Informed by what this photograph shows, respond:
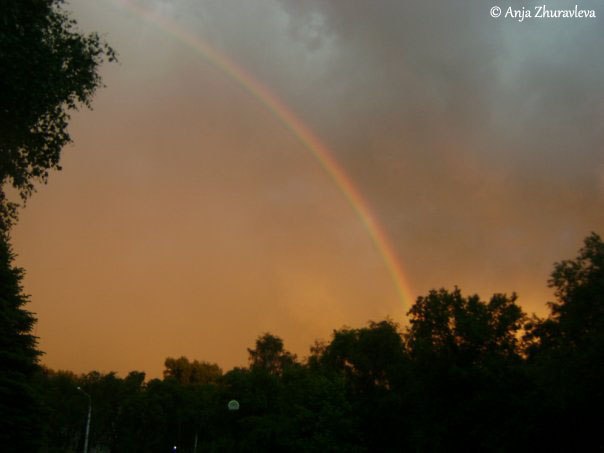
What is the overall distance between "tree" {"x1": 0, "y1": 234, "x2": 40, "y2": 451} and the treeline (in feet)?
10.3

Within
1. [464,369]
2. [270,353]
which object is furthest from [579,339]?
[270,353]

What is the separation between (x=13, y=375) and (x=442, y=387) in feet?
128

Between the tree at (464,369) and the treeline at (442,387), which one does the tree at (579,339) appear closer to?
the treeline at (442,387)

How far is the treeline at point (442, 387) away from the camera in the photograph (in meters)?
41.1

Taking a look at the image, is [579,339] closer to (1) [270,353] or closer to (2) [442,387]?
(2) [442,387]

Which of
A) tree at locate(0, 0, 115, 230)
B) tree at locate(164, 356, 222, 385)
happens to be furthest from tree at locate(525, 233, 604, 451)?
tree at locate(164, 356, 222, 385)

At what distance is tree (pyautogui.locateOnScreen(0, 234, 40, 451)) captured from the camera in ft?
139

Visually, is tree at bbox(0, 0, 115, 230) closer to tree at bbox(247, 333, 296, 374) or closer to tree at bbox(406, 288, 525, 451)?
tree at bbox(406, 288, 525, 451)

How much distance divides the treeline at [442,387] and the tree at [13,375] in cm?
315

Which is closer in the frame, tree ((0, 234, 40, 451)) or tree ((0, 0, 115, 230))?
tree ((0, 0, 115, 230))

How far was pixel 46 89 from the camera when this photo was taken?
1917 cm

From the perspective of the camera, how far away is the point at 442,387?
212 feet

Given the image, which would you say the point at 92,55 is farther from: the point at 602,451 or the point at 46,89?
the point at 602,451

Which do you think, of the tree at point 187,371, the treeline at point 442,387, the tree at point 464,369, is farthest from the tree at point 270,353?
the tree at point 464,369
